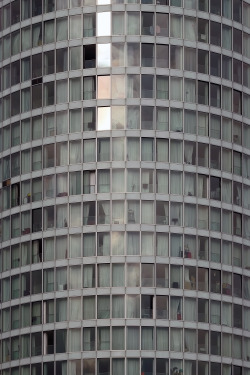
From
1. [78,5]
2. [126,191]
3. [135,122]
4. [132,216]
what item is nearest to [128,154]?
[135,122]

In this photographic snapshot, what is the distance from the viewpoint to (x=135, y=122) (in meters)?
185

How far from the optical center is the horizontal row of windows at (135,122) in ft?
607

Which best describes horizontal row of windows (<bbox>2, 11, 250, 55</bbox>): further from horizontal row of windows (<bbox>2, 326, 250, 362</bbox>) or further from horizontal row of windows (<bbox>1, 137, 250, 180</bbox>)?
horizontal row of windows (<bbox>2, 326, 250, 362</bbox>)

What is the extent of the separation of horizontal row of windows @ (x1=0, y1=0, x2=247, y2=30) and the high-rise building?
0.24 m

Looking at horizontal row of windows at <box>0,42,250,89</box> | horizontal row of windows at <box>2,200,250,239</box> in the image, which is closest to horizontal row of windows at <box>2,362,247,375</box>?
horizontal row of windows at <box>2,200,250,239</box>

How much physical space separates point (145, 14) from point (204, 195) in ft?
64.0

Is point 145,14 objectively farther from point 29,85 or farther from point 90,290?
point 90,290

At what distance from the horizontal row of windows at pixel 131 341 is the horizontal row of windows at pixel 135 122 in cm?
2044

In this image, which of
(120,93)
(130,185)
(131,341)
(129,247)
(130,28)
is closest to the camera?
(131,341)

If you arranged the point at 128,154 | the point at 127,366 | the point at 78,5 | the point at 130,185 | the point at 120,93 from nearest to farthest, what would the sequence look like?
the point at 127,366
the point at 130,185
the point at 128,154
the point at 120,93
the point at 78,5

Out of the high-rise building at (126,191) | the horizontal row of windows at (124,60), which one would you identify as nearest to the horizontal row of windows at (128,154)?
the high-rise building at (126,191)

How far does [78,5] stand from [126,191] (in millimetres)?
20671

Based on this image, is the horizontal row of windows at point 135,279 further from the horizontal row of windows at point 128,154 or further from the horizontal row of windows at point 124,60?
the horizontal row of windows at point 124,60

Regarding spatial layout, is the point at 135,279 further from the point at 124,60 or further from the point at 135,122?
the point at 124,60
